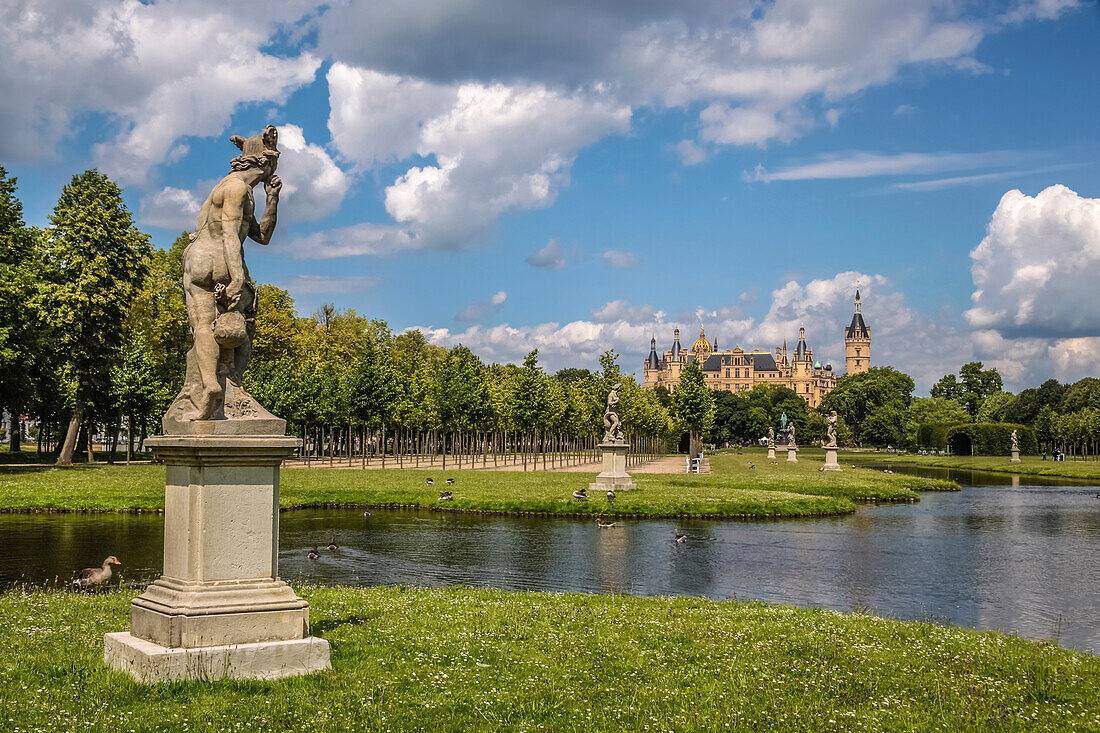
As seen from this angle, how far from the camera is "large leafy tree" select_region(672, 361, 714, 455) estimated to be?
246ft

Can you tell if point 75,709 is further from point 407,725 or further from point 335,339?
point 335,339

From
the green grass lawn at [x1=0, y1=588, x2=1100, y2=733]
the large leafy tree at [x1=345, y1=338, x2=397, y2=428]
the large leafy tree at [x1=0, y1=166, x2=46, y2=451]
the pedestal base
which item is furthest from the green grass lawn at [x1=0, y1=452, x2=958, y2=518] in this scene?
the pedestal base

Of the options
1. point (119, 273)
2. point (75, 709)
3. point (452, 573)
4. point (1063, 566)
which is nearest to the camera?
point (75, 709)

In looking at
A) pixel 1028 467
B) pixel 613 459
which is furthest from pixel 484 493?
pixel 1028 467

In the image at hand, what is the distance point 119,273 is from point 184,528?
50.4 m

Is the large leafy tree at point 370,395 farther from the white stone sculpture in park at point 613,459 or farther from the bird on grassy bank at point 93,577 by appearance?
the bird on grassy bank at point 93,577

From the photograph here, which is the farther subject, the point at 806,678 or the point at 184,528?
the point at 806,678

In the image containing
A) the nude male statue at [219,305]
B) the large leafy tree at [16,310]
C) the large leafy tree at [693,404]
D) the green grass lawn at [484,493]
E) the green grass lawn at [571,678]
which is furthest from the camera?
the large leafy tree at [693,404]

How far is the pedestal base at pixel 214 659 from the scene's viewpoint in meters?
8.13

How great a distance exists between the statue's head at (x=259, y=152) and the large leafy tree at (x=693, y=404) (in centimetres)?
6654

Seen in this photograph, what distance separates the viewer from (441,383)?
258 ft

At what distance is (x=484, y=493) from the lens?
134 feet

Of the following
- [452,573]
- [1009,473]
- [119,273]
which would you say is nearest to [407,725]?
[452,573]

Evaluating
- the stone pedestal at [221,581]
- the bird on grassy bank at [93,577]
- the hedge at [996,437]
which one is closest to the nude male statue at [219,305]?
the stone pedestal at [221,581]
